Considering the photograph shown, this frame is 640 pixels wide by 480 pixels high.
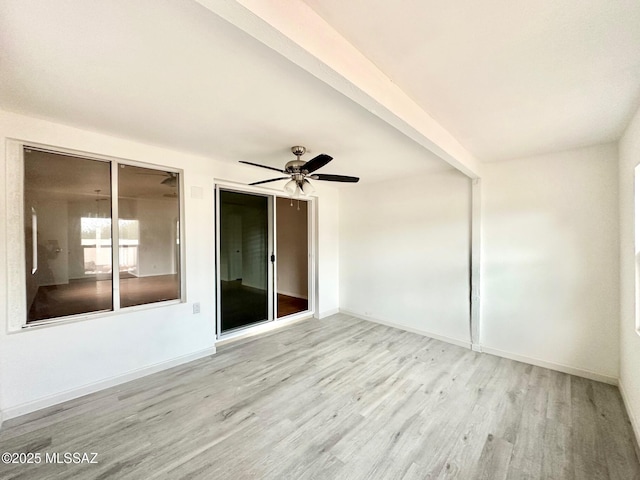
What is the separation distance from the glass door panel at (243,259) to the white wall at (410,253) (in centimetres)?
165

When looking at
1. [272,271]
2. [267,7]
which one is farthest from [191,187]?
[267,7]

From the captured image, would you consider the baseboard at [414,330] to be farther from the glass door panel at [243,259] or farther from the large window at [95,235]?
the large window at [95,235]

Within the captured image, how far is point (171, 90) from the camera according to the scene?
1.74m

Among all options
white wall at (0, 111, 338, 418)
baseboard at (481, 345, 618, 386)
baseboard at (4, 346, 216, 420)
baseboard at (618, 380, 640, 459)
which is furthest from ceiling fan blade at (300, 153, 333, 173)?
baseboard at (481, 345, 618, 386)

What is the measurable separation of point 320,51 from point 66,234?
286cm

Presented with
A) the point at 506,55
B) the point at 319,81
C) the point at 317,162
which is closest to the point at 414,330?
the point at 317,162

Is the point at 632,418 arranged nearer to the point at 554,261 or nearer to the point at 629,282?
the point at 629,282

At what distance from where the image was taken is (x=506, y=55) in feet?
4.50

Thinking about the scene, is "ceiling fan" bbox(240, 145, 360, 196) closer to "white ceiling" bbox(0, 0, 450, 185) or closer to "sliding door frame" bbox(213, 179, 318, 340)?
"white ceiling" bbox(0, 0, 450, 185)

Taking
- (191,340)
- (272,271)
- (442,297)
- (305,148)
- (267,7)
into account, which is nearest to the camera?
(267,7)

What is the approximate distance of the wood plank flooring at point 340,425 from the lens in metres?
1.69

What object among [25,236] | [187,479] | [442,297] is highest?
[25,236]

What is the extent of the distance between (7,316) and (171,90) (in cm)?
234

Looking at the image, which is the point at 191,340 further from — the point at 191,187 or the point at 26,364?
the point at 191,187
